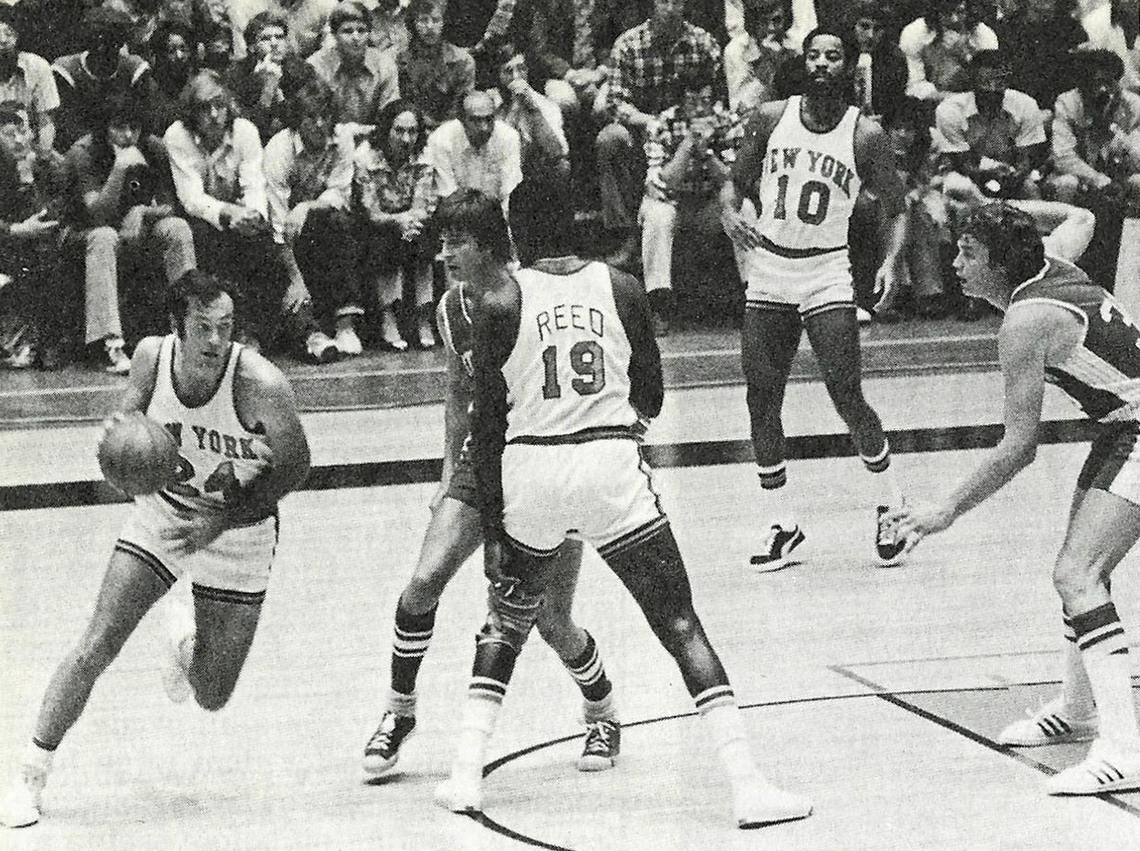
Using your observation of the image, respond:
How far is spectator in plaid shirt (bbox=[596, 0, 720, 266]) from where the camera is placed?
1212 cm

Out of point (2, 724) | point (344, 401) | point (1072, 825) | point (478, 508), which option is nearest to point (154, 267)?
point (344, 401)

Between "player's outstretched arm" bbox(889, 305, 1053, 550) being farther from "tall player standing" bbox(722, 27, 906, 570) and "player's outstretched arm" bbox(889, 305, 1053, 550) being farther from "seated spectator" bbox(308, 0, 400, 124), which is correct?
"seated spectator" bbox(308, 0, 400, 124)

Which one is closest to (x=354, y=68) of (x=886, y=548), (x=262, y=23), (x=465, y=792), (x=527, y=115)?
(x=262, y=23)

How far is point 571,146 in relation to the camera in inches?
490

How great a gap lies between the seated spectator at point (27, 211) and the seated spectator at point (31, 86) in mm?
67

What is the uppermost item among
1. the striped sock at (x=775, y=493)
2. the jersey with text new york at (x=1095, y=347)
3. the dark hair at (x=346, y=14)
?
the jersey with text new york at (x=1095, y=347)

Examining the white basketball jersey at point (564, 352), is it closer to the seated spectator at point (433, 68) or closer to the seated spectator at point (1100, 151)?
the seated spectator at point (433, 68)

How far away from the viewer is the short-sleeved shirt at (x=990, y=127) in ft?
41.7

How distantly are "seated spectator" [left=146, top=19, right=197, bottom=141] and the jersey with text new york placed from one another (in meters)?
7.65

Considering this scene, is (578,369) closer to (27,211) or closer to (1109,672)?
(1109,672)

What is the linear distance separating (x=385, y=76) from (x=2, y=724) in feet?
23.3

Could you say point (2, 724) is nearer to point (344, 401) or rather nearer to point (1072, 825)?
point (1072, 825)

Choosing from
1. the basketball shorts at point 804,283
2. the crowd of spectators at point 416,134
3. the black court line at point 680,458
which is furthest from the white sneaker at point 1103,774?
the crowd of spectators at point 416,134

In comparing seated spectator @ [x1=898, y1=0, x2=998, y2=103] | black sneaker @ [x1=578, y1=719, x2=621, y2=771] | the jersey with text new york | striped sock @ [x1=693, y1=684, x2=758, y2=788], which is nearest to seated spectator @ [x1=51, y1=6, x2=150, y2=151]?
seated spectator @ [x1=898, y1=0, x2=998, y2=103]
